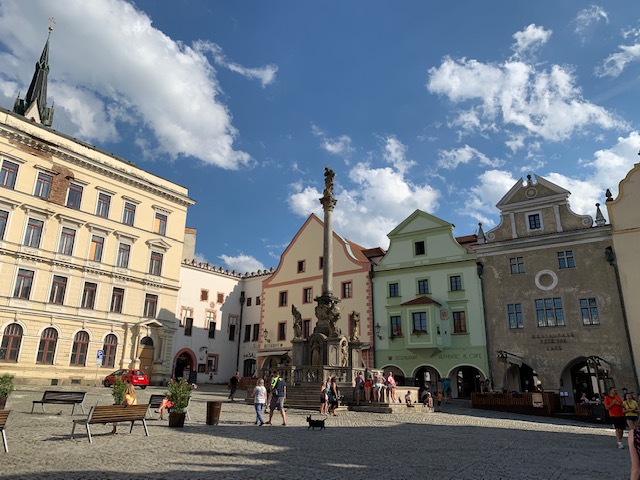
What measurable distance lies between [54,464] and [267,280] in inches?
1540

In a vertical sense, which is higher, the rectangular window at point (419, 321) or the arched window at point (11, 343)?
the rectangular window at point (419, 321)

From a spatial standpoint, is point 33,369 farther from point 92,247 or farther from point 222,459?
point 222,459

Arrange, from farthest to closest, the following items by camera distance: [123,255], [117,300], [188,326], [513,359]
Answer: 1. [188,326]
2. [123,255]
3. [117,300]
4. [513,359]

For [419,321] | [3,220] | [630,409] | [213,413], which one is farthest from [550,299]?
[3,220]

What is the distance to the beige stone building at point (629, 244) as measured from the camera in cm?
2850

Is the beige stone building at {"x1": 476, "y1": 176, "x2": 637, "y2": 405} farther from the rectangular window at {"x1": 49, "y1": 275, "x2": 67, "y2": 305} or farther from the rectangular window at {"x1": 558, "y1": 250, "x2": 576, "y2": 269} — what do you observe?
the rectangular window at {"x1": 49, "y1": 275, "x2": 67, "y2": 305}

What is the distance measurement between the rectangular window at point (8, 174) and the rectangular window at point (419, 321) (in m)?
29.7

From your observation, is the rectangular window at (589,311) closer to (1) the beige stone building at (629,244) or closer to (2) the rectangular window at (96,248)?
(1) the beige stone building at (629,244)

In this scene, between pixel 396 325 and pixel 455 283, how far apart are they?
554 cm

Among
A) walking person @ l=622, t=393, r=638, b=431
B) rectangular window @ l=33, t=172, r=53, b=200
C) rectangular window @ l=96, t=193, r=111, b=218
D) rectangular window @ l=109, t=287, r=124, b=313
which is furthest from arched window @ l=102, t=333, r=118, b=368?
walking person @ l=622, t=393, r=638, b=431

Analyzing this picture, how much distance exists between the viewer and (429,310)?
114 feet

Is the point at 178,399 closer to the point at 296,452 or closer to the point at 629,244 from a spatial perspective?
the point at 296,452

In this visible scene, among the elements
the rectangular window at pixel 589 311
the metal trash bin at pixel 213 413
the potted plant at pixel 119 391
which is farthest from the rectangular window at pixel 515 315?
the potted plant at pixel 119 391

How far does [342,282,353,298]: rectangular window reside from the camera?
40781mm
